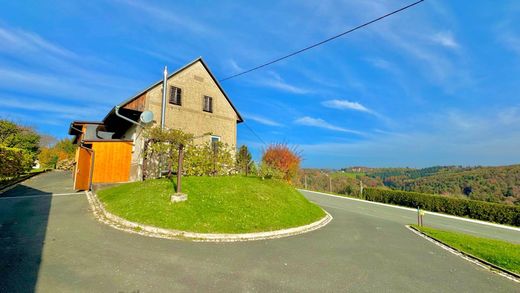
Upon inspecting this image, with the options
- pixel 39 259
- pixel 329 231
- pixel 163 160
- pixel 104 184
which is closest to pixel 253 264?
pixel 39 259

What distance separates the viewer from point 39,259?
4.85m

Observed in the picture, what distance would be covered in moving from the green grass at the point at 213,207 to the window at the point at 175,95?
7427mm

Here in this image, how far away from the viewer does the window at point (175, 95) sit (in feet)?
56.6

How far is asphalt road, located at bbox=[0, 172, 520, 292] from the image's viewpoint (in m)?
4.19

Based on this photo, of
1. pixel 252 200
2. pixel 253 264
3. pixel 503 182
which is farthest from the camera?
pixel 503 182

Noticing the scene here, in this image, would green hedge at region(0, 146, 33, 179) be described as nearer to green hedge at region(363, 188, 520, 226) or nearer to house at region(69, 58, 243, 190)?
house at region(69, 58, 243, 190)

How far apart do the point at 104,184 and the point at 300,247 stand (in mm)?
13162

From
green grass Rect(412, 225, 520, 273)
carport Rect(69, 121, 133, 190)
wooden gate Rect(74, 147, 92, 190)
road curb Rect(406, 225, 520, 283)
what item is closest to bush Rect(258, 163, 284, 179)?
road curb Rect(406, 225, 520, 283)

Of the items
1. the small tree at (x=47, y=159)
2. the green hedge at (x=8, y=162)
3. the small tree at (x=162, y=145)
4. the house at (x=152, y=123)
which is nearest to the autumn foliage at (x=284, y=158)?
the house at (x=152, y=123)

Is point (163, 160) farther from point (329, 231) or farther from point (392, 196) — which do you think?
point (392, 196)

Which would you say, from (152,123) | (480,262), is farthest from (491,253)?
(152,123)

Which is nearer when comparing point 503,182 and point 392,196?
point 392,196

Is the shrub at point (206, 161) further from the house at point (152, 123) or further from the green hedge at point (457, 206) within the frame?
the green hedge at point (457, 206)

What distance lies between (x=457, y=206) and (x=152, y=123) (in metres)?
26.7
